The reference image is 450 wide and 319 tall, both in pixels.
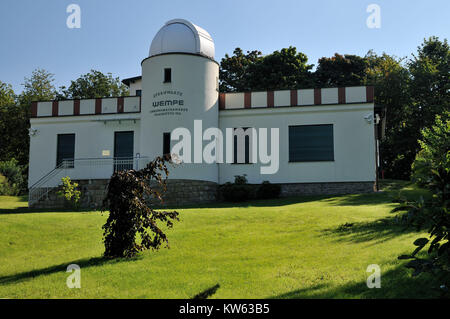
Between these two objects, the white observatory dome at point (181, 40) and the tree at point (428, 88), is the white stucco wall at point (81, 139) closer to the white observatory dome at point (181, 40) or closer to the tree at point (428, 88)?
the white observatory dome at point (181, 40)

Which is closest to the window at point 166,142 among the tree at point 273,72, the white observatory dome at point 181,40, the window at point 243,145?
the window at point 243,145

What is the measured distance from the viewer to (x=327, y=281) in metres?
7.66

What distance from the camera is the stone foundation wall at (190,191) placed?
2183 cm

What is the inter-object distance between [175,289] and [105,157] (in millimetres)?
17814

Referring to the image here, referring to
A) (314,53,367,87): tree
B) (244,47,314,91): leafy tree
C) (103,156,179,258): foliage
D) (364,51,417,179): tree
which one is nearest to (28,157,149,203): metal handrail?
(103,156,179,258): foliage

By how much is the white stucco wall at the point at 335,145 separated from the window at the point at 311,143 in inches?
7.8

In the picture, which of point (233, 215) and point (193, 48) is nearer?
point (233, 215)

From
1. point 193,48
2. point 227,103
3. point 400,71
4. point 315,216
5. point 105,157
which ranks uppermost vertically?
point 400,71

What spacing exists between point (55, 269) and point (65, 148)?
54.7ft

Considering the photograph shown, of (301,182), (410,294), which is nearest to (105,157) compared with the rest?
(301,182)

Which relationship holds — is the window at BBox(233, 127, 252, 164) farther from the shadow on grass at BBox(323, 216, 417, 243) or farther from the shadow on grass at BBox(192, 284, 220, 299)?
the shadow on grass at BBox(192, 284, 220, 299)
